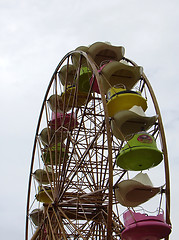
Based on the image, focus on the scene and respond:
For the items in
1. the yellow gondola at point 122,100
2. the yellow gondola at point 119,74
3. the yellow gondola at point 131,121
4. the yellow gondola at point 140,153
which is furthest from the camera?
the yellow gondola at point 119,74

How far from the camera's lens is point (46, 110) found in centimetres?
1733

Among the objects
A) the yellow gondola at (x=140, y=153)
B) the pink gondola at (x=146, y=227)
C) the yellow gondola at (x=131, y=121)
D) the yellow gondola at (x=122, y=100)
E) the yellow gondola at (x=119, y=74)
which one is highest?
the yellow gondola at (x=119, y=74)

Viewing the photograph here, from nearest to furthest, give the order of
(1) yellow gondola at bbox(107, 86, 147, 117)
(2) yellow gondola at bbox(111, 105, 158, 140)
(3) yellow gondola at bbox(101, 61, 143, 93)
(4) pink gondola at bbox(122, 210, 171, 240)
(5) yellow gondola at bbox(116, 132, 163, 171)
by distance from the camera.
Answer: (4) pink gondola at bbox(122, 210, 171, 240) → (5) yellow gondola at bbox(116, 132, 163, 171) → (2) yellow gondola at bbox(111, 105, 158, 140) → (1) yellow gondola at bbox(107, 86, 147, 117) → (3) yellow gondola at bbox(101, 61, 143, 93)

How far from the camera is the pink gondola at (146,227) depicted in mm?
10977

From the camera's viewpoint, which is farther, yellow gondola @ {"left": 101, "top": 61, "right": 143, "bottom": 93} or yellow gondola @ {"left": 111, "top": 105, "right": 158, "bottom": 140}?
yellow gondola @ {"left": 101, "top": 61, "right": 143, "bottom": 93}

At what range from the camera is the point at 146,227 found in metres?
11.0

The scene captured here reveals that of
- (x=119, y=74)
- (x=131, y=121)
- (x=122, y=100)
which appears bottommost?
(x=131, y=121)

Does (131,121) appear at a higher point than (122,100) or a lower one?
lower

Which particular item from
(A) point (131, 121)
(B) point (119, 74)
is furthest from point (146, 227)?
(B) point (119, 74)

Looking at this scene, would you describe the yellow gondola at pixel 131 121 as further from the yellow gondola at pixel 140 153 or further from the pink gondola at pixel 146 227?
the pink gondola at pixel 146 227

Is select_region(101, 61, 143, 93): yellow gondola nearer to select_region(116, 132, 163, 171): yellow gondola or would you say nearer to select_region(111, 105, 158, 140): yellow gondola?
select_region(111, 105, 158, 140): yellow gondola

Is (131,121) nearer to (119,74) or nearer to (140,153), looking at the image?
(140,153)

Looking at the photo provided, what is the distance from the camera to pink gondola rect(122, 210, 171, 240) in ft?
36.0

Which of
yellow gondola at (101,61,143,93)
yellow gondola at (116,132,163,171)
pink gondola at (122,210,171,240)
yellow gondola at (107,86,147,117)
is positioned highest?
yellow gondola at (101,61,143,93)
